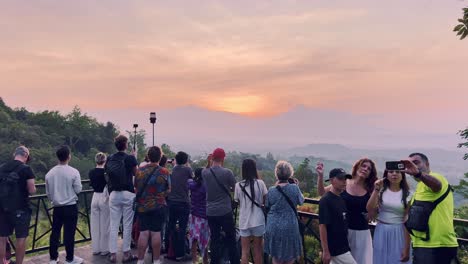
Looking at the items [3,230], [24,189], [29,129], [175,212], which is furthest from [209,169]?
[29,129]

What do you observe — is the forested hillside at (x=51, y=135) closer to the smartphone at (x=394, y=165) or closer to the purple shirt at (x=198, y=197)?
the purple shirt at (x=198, y=197)

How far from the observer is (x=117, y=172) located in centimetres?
555

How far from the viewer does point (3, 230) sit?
198 inches

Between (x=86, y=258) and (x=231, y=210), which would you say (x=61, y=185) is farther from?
→ (x=231, y=210)

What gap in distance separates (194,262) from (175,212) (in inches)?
35.4

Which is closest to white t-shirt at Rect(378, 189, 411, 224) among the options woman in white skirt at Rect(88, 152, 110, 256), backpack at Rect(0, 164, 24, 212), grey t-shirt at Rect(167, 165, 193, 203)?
grey t-shirt at Rect(167, 165, 193, 203)

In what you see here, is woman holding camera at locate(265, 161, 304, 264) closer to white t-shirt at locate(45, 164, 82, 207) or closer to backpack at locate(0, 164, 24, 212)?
white t-shirt at locate(45, 164, 82, 207)

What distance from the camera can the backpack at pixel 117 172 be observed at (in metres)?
5.56

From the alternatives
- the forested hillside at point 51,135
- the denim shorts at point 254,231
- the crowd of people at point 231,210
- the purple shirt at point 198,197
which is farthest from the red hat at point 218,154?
the forested hillside at point 51,135

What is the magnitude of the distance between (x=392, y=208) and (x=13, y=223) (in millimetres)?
4933

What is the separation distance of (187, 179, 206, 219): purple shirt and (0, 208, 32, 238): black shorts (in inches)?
93.5

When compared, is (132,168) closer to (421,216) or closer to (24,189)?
(24,189)

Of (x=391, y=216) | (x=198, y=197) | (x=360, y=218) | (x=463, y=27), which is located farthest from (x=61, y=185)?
(x=463, y=27)

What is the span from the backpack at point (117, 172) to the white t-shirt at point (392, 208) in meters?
3.70
